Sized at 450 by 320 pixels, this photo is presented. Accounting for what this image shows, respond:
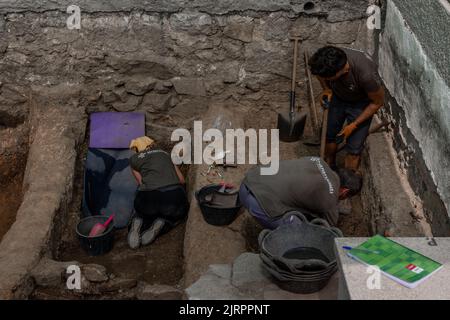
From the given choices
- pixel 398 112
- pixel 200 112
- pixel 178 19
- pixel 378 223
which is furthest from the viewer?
pixel 200 112

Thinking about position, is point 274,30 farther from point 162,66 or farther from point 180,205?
point 180,205

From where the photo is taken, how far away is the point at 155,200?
5.99 m

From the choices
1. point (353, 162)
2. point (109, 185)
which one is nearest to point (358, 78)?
point (353, 162)

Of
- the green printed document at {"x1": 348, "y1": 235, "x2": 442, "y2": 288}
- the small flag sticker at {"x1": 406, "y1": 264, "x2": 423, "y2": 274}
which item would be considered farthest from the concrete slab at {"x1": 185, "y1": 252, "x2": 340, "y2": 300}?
the small flag sticker at {"x1": 406, "y1": 264, "x2": 423, "y2": 274}

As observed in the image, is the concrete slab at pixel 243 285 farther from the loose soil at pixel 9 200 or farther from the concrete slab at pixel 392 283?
the loose soil at pixel 9 200

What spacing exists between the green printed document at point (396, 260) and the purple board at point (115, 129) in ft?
12.8

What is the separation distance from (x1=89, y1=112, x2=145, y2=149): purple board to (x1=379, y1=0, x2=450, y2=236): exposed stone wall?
9.22 feet

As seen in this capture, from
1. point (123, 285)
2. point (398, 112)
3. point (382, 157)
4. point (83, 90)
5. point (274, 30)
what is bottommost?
point (123, 285)

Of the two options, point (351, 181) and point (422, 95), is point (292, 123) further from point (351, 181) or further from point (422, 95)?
point (422, 95)

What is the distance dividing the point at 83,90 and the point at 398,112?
350 centimetres

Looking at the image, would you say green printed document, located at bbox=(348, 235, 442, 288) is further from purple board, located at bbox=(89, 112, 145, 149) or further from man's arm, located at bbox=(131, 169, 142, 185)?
purple board, located at bbox=(89, 112, 145, 149)

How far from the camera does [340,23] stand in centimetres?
678

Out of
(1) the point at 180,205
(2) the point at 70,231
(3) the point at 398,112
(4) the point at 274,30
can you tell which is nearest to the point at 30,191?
(2) the point at 70,231

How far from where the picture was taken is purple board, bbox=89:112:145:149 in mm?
7016
